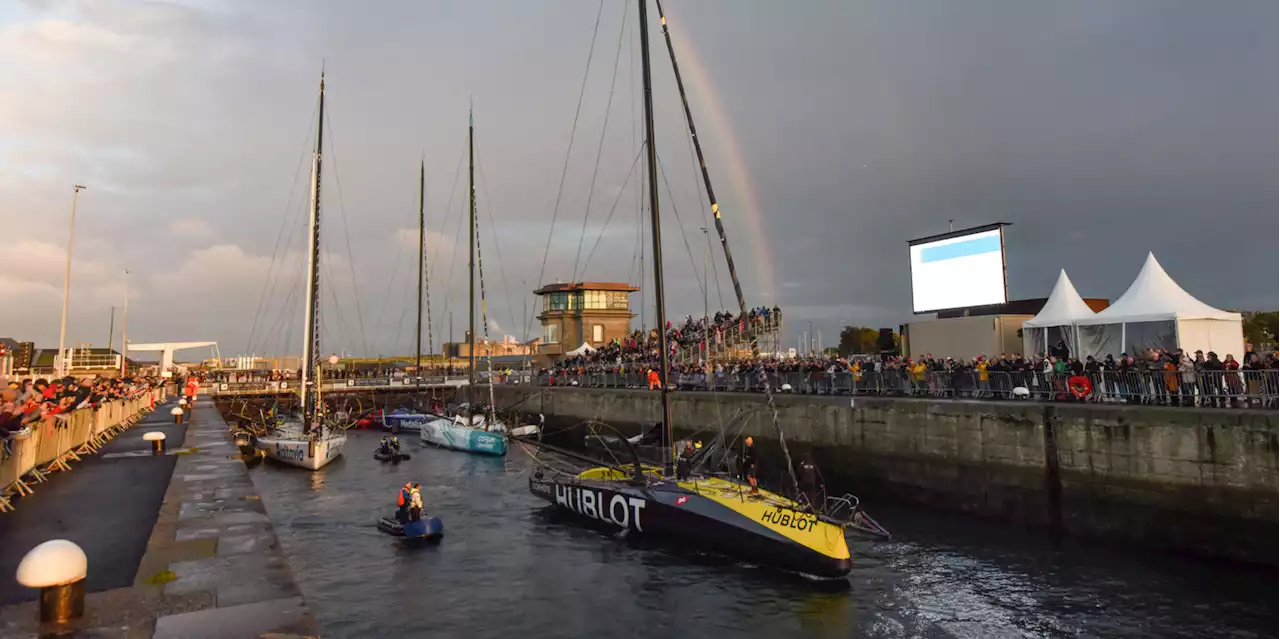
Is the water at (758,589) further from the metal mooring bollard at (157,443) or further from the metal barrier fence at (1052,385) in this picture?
the metal mooring bollard at (157,443)

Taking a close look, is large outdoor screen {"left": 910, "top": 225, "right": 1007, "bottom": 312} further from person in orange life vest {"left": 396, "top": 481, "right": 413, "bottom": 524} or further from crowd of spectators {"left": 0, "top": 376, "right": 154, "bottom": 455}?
crowd of spectators {"left": 0, "top": 376, "right": 154, "bottom": 455}

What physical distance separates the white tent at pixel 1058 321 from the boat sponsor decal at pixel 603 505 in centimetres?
1786

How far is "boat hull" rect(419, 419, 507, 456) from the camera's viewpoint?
40156 mm

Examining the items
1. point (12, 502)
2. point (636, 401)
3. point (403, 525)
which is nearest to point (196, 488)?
point (12, 502)

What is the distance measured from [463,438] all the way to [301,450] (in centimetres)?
993

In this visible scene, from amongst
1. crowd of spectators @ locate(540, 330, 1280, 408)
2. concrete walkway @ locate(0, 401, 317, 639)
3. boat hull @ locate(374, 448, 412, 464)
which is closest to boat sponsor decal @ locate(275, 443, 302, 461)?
boat hull @ locate(374, 448, 412, 464)

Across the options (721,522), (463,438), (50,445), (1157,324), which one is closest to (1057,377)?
(1157,324)

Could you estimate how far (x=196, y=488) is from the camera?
14594 millimetres

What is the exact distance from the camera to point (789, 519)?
16.0m

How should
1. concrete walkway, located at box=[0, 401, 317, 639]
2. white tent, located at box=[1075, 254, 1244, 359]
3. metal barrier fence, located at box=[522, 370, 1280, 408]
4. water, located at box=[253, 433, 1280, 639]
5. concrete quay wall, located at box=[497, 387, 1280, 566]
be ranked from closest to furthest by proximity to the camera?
concrete walkway, located at box=[0, 401, 317, 639] → water, located at box=[253, 433, 1280, 639] → concrete quay wall, located at box=[497, 387, 1280, 566] → metal barrier fence, located at box=[522, 370, 1280, 408] → white tent, located at box=[1075, 254, 1244, 359]

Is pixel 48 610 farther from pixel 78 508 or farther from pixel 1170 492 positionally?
pixel 1170 492

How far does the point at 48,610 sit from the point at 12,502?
9.09 m

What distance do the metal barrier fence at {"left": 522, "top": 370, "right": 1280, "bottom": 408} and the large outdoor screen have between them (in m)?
10.00

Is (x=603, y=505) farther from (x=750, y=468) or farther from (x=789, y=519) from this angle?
(x=789, y=519)
